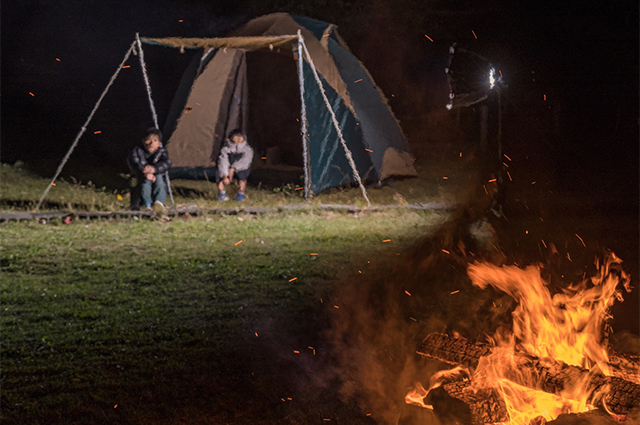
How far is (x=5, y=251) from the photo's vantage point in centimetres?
684

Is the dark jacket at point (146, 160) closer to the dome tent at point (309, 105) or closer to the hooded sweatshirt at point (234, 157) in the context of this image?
the hooded sweatshirt at point (234, 157)

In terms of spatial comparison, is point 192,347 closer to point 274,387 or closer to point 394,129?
point 274,387

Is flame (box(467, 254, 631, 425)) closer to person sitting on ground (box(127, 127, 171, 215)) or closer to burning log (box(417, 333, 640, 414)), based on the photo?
burning log (box(417, 333, 640, 414))

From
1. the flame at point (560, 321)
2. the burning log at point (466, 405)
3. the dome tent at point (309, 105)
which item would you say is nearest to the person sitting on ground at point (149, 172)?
the dome tent at point (309, 105)

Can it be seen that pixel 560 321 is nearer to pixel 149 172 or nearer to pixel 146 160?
pixel 149 172

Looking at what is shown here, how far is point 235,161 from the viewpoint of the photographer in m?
10.1

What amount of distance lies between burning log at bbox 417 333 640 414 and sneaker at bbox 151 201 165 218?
18.2ft

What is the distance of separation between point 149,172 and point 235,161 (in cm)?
180

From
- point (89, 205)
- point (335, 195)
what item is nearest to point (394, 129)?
point (335, 195)

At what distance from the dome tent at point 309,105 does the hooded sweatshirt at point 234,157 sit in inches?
41.2

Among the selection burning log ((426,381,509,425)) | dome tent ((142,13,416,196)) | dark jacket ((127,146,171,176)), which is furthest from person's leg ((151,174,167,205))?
burning log ((426,381,509,425))

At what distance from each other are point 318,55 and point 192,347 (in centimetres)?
692

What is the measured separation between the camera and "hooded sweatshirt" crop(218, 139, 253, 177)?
9.99 metres

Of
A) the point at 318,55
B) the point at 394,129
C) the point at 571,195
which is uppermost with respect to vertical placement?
the point at 318,55
